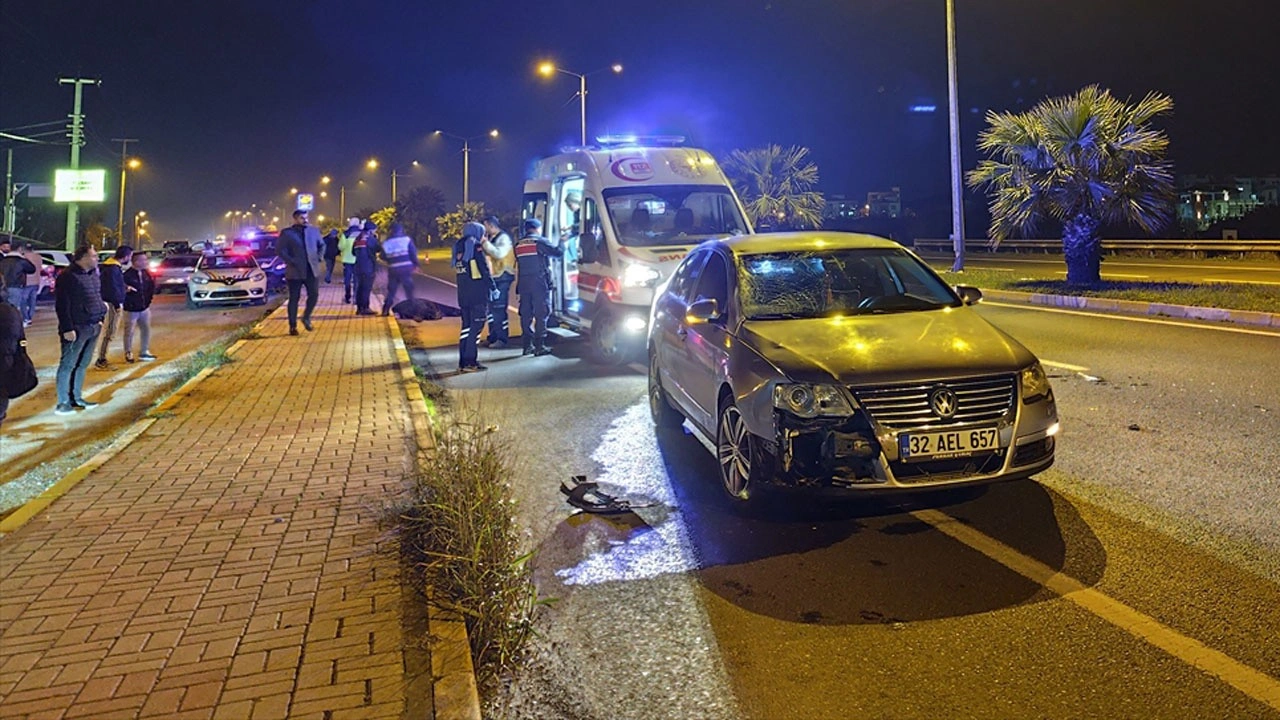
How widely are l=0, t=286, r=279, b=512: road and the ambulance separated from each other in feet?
17.6

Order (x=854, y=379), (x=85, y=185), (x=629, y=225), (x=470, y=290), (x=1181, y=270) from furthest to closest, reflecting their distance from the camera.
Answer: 1. (x=85, y=185)
2. (x=1181, y=270)
3. (x=470, y=290)
4. (x=629, y=225)
5. (x=854, y=379)

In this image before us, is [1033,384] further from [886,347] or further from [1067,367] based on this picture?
[1067,367]

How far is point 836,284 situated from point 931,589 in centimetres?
280

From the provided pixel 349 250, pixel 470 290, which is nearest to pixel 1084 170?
pixel 470 290

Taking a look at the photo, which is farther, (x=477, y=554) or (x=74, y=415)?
(x=74, y=415)

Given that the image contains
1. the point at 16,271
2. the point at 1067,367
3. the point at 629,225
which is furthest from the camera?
the point at 16,271

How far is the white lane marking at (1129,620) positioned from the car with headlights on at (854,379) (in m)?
0.41

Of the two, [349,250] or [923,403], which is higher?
[349,250]

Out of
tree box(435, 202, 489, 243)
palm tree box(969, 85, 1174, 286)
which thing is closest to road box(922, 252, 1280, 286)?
palm tree box(969, 85, 1174, 286)

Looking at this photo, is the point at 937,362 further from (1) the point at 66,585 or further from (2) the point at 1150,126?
(2) the point at 1150,126

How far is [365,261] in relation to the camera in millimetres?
19969

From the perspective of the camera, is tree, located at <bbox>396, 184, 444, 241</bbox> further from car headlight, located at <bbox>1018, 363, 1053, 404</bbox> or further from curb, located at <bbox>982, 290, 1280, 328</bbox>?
car headlight, located at <bbox>1018, 363, 1053, 404</bbox>

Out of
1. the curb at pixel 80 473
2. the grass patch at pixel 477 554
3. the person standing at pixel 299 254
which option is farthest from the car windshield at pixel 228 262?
the grass patch at pixel 477 554

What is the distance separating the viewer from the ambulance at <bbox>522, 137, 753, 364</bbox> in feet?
37.8
